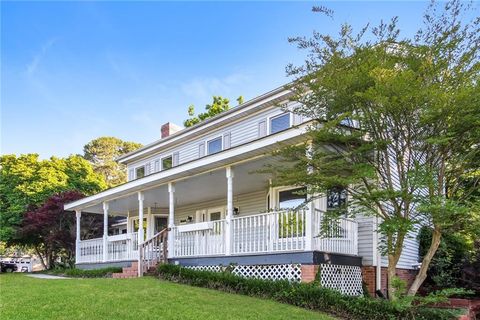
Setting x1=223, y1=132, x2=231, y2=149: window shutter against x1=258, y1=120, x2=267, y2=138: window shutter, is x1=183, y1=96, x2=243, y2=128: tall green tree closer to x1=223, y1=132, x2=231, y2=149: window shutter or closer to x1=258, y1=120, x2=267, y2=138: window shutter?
x1=223, y1=132, x2=231, y2=149: window shutter

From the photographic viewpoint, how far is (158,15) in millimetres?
14859

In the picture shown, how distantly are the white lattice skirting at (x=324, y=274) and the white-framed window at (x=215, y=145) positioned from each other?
6.77 metres

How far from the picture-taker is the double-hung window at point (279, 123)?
15281mm

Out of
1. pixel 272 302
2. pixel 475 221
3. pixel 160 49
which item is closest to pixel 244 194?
pixel 160 49

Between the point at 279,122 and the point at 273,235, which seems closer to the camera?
the point at 273,235

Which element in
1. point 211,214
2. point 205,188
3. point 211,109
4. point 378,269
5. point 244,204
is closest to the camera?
point 378,269

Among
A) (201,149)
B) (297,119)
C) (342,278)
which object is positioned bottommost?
(342,278)

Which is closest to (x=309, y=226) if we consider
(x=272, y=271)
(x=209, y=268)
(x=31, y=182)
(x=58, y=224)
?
(x=272, y=271)

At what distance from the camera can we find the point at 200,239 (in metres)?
13.5

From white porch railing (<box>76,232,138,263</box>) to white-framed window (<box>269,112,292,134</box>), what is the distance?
6.35m

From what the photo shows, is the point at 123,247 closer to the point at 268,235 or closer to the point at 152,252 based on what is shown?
the point at 152,252

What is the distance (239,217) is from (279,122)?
451 cm

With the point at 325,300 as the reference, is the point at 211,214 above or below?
above

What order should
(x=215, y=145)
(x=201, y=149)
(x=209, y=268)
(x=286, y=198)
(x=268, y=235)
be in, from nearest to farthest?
(x=268, y=235) → (x=209, y=268) → (x=286, y=198) → (x=215, y=145) → (x=201, y=149)
